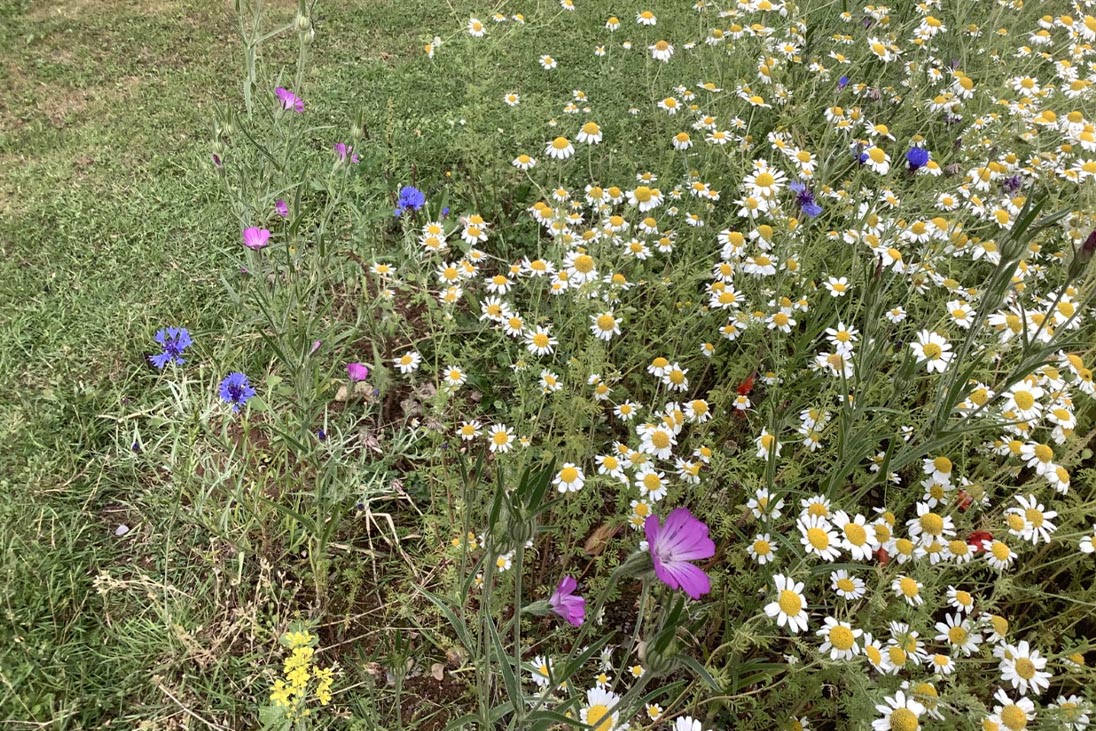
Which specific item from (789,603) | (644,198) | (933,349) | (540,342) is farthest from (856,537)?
(644,198)

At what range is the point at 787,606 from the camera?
1.30 metres

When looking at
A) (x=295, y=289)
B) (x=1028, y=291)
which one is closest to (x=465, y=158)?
(x=295, y=289)

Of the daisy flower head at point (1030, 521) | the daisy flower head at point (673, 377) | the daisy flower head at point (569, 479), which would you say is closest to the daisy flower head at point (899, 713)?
the daisy flower head at point (1030, 521)

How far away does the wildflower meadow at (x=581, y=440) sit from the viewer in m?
1.37

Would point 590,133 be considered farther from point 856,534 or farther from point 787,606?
point 787,606

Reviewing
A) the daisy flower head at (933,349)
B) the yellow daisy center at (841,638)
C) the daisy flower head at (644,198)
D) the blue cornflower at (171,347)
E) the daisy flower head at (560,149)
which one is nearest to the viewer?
the yellow daisy center at (841,638)

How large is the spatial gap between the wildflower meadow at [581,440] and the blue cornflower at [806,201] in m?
0.02

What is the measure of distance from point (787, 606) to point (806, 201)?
1.21 metres

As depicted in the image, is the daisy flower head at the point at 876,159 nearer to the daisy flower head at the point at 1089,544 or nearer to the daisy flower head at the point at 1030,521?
the daisy flower head at the point at 1030,521

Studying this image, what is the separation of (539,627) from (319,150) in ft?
7.48

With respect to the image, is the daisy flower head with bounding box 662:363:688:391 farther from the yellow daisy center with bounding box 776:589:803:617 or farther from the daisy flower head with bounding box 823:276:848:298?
the yellow daisy center with bounding box 776:589:803:617

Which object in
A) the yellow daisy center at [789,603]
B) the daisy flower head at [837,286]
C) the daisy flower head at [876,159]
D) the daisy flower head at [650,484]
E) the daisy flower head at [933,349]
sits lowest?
the daisy flower head at [650,484]

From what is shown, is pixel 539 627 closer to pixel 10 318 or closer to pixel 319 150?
pixel 10 318

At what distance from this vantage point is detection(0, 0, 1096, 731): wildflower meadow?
4.50 feet
